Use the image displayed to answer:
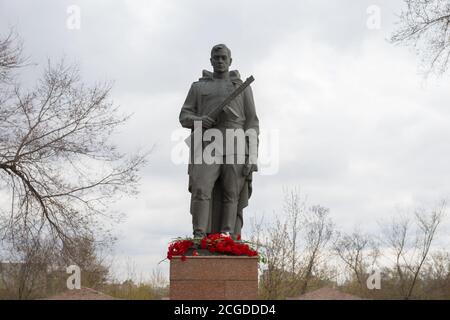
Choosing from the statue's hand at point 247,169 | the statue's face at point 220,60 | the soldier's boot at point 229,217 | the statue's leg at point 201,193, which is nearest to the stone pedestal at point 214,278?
the statue's leg at point 201,193

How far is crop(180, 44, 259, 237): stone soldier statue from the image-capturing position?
8.73 m

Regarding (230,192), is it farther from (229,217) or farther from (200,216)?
(200,216)

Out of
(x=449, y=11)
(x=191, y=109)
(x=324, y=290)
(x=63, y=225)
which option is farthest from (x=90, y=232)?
(x=449, y=11)

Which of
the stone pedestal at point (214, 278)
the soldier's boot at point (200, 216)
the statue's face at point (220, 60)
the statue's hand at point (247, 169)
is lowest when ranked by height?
the stone pedestal at point (214, 278)

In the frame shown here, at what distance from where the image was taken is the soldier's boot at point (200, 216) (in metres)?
8.56

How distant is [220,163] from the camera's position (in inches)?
350

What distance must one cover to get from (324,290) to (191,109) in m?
5.97

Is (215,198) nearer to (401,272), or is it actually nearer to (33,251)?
(33,251)

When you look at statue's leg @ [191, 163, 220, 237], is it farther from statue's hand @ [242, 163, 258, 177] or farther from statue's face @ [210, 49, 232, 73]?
statue's face @ [210, 49, 232, 73]

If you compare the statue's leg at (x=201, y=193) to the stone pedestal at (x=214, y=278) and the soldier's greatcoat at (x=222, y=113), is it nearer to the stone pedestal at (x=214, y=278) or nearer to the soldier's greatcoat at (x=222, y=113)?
Answer: the soldier's greatcoat at (x=222, y=113)

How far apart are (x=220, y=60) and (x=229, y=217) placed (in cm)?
233

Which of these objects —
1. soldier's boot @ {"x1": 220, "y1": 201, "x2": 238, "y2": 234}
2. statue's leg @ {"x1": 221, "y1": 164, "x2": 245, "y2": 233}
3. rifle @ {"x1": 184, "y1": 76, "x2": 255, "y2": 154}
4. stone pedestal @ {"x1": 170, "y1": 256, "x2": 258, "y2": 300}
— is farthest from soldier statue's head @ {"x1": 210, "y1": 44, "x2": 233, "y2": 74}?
stone pedestal @ {"x1": 170, "y1": 256, "x2": 258, "y2": 300}

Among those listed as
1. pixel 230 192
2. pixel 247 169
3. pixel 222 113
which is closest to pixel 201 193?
pixel 230 192

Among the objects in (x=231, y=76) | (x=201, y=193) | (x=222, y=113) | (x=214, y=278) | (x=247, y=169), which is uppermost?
(x=231, y=76)
